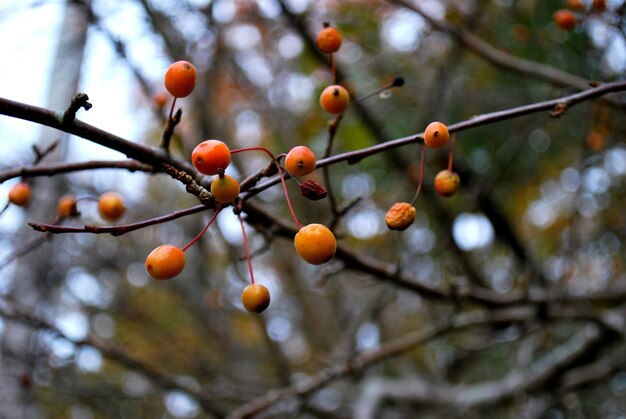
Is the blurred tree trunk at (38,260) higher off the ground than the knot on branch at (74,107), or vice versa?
the blurred tree trunk at (38,260)

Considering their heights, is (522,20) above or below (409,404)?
above

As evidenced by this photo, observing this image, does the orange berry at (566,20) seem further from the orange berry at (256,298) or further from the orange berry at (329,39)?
the orange berry at (256,298)

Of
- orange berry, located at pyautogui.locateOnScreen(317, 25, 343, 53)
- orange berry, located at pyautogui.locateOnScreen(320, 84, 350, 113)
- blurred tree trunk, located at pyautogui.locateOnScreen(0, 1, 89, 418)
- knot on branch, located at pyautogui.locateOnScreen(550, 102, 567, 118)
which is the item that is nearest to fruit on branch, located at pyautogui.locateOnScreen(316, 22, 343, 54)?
orange berry, located at pyautogui.locateOnScreen(317, 25, 343, 53)

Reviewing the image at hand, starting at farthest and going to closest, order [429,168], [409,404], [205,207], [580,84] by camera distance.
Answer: [409,404] < [429,168] < [580,84] < [205,207]

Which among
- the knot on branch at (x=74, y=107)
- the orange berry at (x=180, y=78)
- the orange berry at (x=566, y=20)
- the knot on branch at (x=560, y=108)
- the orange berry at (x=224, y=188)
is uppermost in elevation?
the orange berry at (x=566, y=20)

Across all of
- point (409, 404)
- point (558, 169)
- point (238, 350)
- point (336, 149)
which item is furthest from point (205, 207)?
point (238, 350)

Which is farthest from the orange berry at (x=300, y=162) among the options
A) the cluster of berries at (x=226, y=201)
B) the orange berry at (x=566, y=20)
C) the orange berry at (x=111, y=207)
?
the orange berry at (x=566, y=20)

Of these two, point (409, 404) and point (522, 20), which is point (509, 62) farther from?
point (409, 404)
